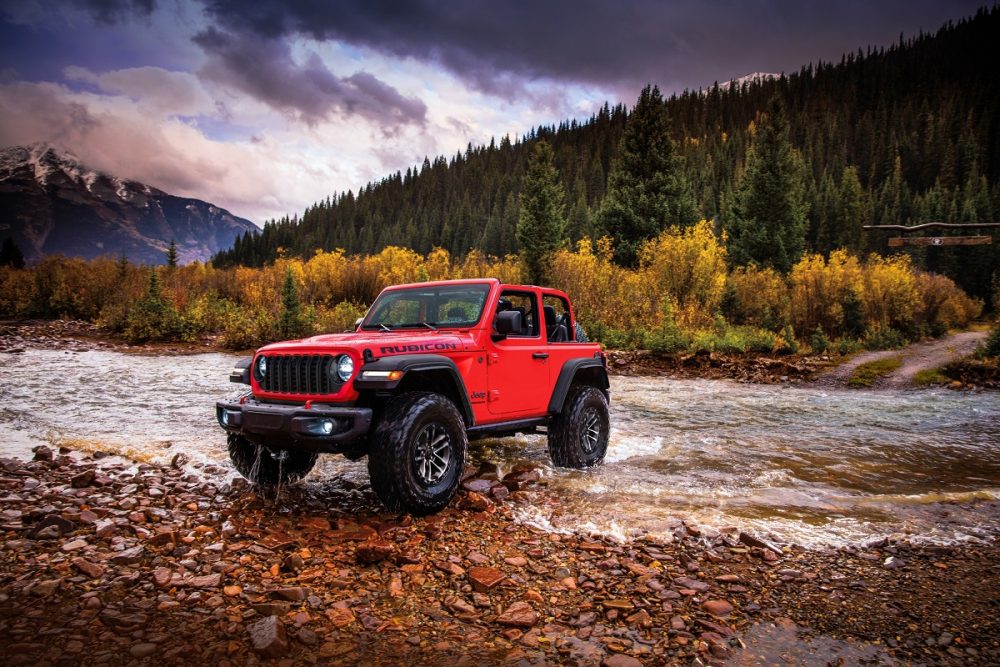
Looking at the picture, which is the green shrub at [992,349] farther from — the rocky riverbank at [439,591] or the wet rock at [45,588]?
the wet rock at [45,588]

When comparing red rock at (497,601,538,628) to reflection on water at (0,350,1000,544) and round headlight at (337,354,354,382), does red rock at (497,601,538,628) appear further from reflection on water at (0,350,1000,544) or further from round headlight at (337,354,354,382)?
round headlight at (337,354,354,382)

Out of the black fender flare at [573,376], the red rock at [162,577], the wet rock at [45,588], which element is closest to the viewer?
the wet rock at [45,588]

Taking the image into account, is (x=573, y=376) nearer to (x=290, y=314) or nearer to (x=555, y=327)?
(x=555, y=327)

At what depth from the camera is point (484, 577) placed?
3.88m

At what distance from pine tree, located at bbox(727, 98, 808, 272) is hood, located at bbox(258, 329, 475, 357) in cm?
3781

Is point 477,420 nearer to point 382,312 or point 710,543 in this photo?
point 382,312

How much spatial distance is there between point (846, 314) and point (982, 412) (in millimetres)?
11798

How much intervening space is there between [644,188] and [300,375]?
31.7 m

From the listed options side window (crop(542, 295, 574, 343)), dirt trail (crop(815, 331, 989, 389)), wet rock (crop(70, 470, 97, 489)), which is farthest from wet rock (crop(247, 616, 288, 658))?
dirt trail (crop(815, 331, 989, 389))

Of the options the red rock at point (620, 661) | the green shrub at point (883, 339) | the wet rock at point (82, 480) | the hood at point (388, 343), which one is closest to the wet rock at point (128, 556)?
the hood at point (388, 343)

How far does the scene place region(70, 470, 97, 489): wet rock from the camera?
5.60 meters

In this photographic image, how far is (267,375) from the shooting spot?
5402mm

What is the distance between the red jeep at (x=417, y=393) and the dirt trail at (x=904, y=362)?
43.3 ft

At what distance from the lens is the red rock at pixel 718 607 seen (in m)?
3.51
